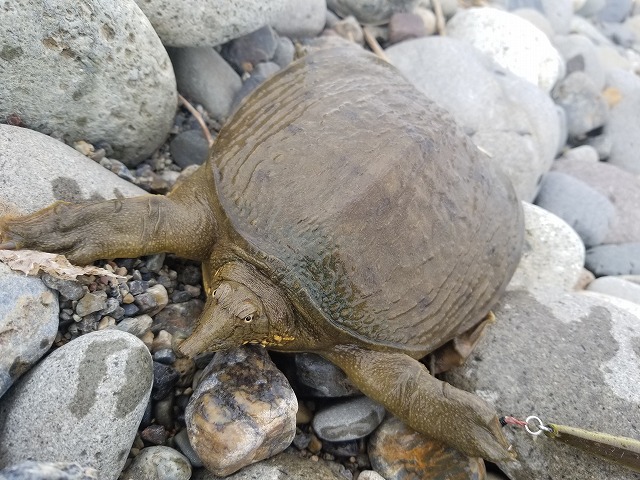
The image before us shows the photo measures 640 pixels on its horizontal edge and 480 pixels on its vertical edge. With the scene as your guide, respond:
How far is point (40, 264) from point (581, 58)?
561 centimetres

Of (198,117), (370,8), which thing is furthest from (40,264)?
(370,8)

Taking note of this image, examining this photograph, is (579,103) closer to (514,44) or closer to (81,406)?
(514,44)

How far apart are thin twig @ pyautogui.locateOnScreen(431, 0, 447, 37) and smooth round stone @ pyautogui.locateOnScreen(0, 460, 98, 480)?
4756 millimetres

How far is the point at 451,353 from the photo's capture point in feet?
8.87

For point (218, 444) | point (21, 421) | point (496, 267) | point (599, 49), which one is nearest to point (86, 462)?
point (21, 421)

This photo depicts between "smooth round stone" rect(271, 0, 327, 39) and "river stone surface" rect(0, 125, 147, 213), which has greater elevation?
"smooth round stone" rect(271, 0, 327, 39)

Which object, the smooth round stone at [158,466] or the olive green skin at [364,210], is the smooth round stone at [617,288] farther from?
the smooth round stone at [158,466]

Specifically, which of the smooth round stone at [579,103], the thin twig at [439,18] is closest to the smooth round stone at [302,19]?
the thin twig at [439,18]

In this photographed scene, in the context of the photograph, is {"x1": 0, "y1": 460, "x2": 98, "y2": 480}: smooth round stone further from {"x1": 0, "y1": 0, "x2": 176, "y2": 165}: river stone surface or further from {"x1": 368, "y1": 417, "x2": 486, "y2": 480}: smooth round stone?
{"x1": 0, "y1": 0, "x2": 176, "y2": 165}: river stone surface

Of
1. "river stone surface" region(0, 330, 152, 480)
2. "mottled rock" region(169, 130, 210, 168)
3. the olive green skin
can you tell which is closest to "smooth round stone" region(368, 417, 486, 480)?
the olive green skin

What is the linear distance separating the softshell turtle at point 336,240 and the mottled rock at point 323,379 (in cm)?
12

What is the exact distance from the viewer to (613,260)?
12.8 feet

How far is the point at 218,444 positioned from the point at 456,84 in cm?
322

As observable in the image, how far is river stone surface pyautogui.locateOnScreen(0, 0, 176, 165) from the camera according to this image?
7.77ft
